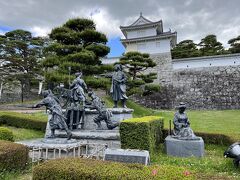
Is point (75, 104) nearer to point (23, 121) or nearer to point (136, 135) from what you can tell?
point (136, 135)

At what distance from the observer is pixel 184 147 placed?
20.9 feet

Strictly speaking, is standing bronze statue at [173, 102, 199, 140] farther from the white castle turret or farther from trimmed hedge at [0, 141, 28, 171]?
the white castle turret

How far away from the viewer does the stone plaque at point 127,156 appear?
4535 mm

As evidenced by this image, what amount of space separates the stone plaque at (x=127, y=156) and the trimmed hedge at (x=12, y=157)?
1.83m

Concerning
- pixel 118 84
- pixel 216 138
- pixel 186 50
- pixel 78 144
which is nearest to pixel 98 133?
pixel 78 144

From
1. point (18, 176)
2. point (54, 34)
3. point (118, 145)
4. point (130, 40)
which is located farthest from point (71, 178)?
point (130, 40)

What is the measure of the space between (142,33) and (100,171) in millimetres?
23553

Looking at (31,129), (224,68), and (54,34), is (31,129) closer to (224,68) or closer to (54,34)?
(54,34)

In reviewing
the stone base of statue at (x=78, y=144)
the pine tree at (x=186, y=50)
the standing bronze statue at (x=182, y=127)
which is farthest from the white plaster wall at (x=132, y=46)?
the standing bronze statue at (x=182, y=127)

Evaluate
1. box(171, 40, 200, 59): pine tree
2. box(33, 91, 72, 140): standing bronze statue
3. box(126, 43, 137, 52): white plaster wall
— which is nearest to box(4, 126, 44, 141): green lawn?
box(33, 91, 72, 140): standing bronze statue

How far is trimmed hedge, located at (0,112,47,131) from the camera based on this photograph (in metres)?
9.99

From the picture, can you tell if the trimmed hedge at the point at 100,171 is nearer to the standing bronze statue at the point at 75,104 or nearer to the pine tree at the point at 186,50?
the standing bronze statue at the point at 75,104

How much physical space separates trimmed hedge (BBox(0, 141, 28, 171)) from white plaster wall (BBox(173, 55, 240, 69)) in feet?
65.4

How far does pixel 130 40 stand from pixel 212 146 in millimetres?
18686
